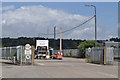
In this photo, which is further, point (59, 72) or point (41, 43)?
point (41, 43)

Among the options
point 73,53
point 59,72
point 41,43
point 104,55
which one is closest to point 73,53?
point 73,53

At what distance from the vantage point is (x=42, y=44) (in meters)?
56.1

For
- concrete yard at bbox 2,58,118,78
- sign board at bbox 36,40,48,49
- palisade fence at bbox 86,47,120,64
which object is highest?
sign board at bbox 36,40,48,49

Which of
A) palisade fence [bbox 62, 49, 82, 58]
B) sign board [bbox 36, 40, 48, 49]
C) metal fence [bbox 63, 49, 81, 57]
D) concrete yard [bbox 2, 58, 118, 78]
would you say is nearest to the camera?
concrete yard [bbox 2, 58, 118, 78]

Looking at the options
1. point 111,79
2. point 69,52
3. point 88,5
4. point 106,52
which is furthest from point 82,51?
point 111,79

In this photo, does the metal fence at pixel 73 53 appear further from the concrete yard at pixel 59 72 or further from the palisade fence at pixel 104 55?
the concrete yard at pixel 59 72

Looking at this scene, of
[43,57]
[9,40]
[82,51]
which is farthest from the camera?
[9,40]

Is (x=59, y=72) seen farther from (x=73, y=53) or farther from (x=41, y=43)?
(x=73, y=53)

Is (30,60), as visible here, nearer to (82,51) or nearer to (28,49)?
(28,49)

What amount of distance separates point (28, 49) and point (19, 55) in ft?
7.23

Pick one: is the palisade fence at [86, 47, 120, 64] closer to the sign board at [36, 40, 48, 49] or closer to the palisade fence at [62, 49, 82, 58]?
the sign board at [36, 40, 48, 49]

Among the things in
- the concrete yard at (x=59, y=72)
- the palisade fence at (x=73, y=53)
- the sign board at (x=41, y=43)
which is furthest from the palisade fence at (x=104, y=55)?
the palisade fence at (x=73, y=53)

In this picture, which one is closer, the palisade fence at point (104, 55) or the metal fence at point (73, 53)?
the palisade fence at point (104, 55)

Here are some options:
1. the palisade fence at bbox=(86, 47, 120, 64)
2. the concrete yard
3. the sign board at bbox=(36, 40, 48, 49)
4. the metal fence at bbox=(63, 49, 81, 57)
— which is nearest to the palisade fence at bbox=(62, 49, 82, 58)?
the metal fence at bbox=(63, 49, 81, 57)
